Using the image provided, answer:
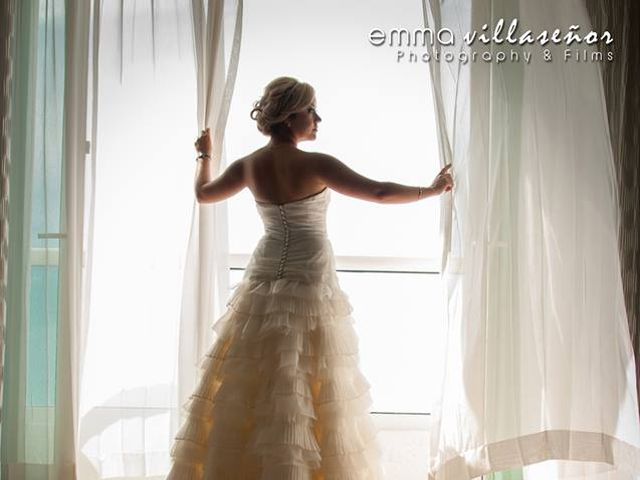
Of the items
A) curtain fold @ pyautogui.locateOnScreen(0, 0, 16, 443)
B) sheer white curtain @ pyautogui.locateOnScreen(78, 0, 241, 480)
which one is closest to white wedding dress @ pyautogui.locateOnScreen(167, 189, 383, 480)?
sheer white curtain @ pyautogui.locateOnScreen(78, 0, 241, 480)

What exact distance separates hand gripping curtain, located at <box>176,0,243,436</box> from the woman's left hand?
0.03 metres

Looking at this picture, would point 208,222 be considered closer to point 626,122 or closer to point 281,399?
point 281,399

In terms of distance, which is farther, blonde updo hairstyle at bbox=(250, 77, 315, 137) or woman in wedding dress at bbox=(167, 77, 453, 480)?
blonde updo hairstyle at bbox=(250, 77, 315, 137)

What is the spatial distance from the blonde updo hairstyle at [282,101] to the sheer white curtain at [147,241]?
0.24 m

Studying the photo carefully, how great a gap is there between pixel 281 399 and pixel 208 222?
28.5 inches

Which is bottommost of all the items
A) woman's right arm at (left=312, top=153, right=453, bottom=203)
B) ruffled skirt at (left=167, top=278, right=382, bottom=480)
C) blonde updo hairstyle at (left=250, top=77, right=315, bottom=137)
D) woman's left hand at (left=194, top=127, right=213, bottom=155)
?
ruffled skirt at (left=167, top=278, right=382, bottom=480)

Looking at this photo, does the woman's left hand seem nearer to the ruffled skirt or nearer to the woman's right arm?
the woman's right arm

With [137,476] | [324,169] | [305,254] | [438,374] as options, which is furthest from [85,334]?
[438,374]

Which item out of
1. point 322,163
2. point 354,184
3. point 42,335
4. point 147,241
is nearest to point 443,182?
point 354,184

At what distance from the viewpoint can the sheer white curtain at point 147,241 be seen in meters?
2.33

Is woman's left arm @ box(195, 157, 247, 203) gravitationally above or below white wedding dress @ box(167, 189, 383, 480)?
above

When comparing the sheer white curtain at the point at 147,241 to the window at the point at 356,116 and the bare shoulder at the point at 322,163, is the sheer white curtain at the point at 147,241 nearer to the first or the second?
the window at the point at 356,116

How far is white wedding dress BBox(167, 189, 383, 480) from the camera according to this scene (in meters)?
1.92

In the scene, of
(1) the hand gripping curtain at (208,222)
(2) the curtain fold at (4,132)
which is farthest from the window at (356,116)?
(2) the curtain fold at (4,132)
